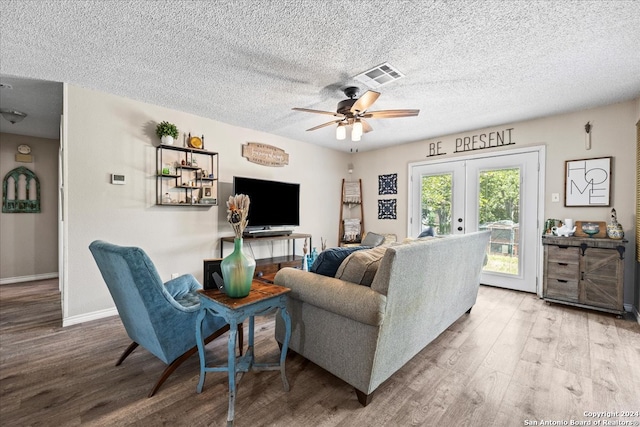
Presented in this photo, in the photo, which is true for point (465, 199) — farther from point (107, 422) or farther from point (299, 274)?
point (107, 422)

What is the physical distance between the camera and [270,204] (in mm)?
4215

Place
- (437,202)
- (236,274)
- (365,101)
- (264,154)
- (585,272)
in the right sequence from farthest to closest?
(437,202), (264,154), (585,272), (365,101), (236,274)

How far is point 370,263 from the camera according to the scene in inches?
68.4

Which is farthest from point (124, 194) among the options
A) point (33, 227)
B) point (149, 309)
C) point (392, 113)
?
point (392, 113)

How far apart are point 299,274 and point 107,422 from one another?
4.36 feet

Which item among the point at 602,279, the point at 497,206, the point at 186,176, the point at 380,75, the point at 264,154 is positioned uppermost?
the point at 380,75

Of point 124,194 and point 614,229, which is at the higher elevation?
point 124,194

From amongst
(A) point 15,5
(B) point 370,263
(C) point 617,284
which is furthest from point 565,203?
(A) point 15,5

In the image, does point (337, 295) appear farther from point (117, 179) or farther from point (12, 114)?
point (12, 114)

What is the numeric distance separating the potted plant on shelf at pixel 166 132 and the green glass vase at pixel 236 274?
2.41 m

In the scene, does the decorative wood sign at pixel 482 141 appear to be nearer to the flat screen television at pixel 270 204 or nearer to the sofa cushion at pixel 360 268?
the flat screen television at pixel 270 204

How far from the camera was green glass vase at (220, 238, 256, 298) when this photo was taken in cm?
158

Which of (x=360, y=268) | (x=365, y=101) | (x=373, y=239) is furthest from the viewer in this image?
(x=373, y=239)

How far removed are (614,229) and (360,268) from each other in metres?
3.33
